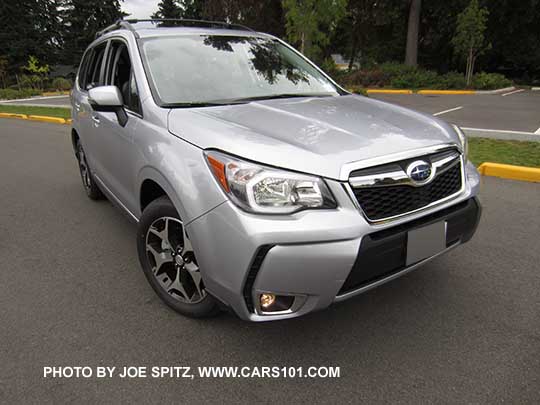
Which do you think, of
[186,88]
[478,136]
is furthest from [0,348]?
A: [478,136]

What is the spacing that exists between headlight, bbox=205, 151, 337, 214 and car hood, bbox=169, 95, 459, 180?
0.16 feet

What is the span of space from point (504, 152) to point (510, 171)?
3.80 ft

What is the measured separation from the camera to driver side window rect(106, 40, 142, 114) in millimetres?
2711

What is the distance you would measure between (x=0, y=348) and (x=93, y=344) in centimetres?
50

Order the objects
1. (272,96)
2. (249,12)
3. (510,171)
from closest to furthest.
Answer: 1. (272,96)
2. (510,171)
3. (249,12)

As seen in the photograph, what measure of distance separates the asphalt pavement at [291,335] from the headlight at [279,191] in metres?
0.87

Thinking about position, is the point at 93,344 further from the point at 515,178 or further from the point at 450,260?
the point at 515,178

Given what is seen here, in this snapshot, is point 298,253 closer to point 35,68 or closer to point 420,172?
point 420,172

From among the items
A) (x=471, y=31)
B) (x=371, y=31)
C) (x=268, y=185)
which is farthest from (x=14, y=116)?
(x=371, y=31)

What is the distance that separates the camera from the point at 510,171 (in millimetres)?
5039

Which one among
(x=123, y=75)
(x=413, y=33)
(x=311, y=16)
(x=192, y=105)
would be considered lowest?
(x=192, y=105)

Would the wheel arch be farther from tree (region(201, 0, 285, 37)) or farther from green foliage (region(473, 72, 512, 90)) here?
tree (region(201, 0, 285, 37))

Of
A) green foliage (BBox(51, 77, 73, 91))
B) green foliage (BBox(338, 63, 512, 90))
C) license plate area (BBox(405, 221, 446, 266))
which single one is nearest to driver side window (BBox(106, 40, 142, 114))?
license plate area (BBox(405, 221, 446, 266))

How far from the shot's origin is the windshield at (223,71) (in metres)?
2.67
